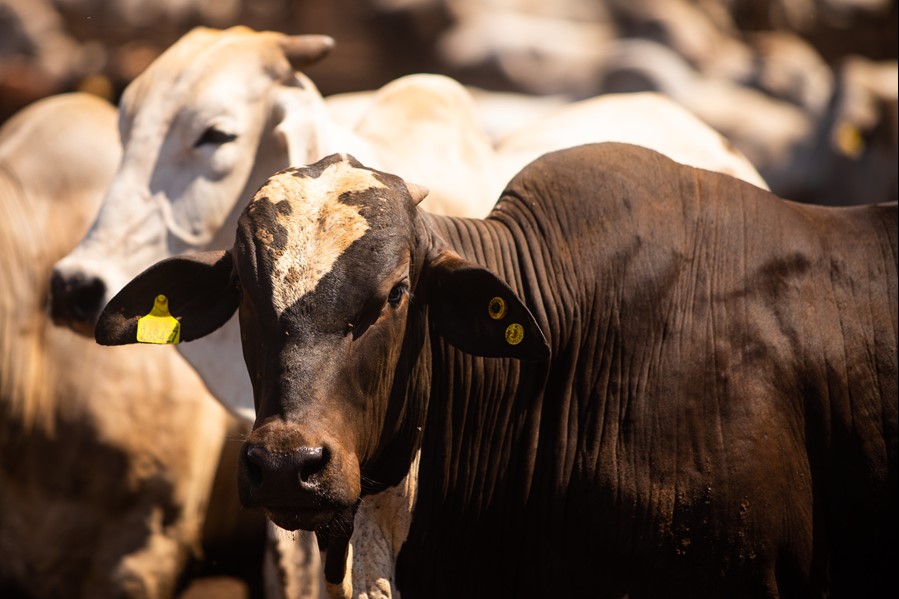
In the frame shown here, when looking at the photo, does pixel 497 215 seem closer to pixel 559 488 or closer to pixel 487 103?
pixel 559 488

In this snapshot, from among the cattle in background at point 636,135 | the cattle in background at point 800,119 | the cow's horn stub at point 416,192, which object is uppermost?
the cattle in background at point 800,119

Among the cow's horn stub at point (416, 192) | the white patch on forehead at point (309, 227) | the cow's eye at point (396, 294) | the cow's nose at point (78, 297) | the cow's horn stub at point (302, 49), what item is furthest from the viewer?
the cow's horn stub at point (302, 49)

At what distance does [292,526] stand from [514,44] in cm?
945

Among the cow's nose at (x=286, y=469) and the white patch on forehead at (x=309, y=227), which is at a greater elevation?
the white patch on forehead at (x=309, y=227)

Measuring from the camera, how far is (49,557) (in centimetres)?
589

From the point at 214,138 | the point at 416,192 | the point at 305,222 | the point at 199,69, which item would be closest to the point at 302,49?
the point at 199,69

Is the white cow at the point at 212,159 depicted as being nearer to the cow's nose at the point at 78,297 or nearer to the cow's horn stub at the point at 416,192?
the cow's nose at the point at 78,297

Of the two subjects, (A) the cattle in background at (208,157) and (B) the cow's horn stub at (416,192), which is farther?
(A) the cattle in background at (208,157)

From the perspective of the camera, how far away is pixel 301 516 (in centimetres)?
294

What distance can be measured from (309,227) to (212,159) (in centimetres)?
166

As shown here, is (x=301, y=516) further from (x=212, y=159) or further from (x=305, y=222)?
(x=212, y=159)

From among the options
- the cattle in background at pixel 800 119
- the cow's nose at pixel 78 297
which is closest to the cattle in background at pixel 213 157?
the cow's nose at pixel 78 297

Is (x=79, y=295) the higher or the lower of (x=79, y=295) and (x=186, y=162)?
the lower

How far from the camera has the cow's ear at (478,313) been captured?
10.6 ft
